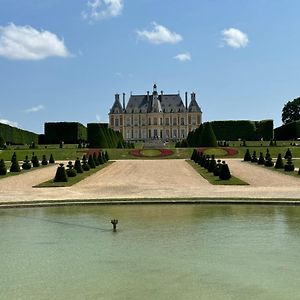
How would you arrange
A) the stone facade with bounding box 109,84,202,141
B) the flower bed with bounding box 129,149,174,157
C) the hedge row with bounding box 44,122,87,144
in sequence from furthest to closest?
the stone facade with bounding box 109,84,202,141, the hedge row with bounding box 44,122,87,144, the flower bed with bounding box 129,149,174,157

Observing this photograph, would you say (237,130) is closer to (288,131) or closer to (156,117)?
(288,131)

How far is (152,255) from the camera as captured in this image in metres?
8.12

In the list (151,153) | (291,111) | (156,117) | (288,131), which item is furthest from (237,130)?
(156,117)

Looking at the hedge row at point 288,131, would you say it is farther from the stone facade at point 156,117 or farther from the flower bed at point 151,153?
the stone facade at point 156,117

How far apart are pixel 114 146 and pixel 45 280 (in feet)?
154

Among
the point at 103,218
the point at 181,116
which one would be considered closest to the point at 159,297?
the point at 103,218

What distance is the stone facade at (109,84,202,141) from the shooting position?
102 meters

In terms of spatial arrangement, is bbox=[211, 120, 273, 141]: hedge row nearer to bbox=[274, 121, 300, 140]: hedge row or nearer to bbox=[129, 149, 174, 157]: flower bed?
bbox=[274, 121, 300, 140]: hedge row

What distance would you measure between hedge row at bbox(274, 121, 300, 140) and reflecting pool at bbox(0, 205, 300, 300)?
5256cm

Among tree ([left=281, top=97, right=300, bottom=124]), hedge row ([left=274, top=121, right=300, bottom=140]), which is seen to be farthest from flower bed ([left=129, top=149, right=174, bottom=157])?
tree ([left=281, top=97, right=300, bottom=124])

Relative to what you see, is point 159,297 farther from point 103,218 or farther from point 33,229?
point 103,218

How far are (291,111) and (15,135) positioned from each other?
49.9 meters

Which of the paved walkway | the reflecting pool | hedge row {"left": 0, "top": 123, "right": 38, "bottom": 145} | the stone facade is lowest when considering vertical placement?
the reflecting pool

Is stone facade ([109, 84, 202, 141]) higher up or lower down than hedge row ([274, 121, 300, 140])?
higher up
